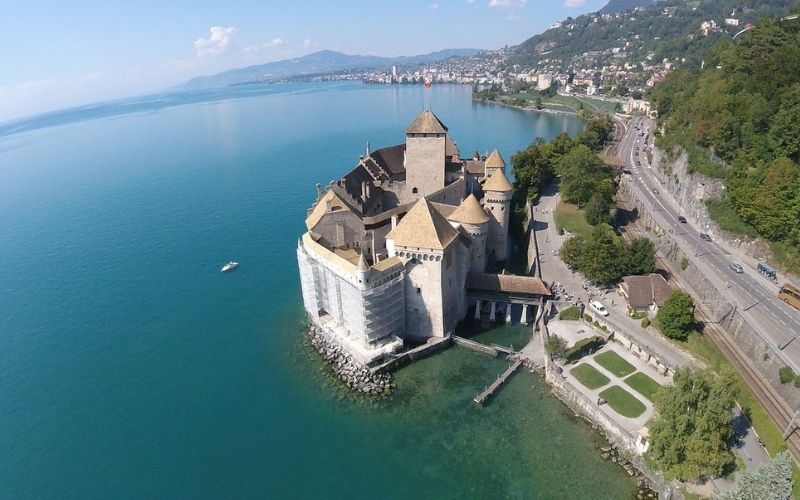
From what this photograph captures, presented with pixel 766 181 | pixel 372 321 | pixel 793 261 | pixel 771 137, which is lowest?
pixel 372 321

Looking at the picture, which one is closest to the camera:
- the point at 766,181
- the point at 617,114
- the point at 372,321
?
the point at 372,321

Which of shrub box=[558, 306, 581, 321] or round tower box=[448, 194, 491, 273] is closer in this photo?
shrub box=[558, 306, 581, 321]

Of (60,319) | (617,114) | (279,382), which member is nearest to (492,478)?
(279,382)

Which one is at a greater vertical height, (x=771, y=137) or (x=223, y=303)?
(x=771, y=137)

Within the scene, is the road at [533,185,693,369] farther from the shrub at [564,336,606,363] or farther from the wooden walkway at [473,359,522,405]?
the wooden walkway at [473,359,522,405]

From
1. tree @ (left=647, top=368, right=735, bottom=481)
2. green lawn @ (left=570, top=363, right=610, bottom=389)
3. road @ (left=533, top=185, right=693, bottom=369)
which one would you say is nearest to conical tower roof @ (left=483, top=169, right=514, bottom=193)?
road @ (left=533, top=185, right=693, bottom=369)

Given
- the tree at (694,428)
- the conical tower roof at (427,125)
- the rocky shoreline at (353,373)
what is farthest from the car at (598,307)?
the conical tower roof at (427,125)

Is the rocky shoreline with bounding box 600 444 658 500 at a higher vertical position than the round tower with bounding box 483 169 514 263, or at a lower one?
lower

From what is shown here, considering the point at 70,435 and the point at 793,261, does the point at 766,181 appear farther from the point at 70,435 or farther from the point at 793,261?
the point at 70,435
